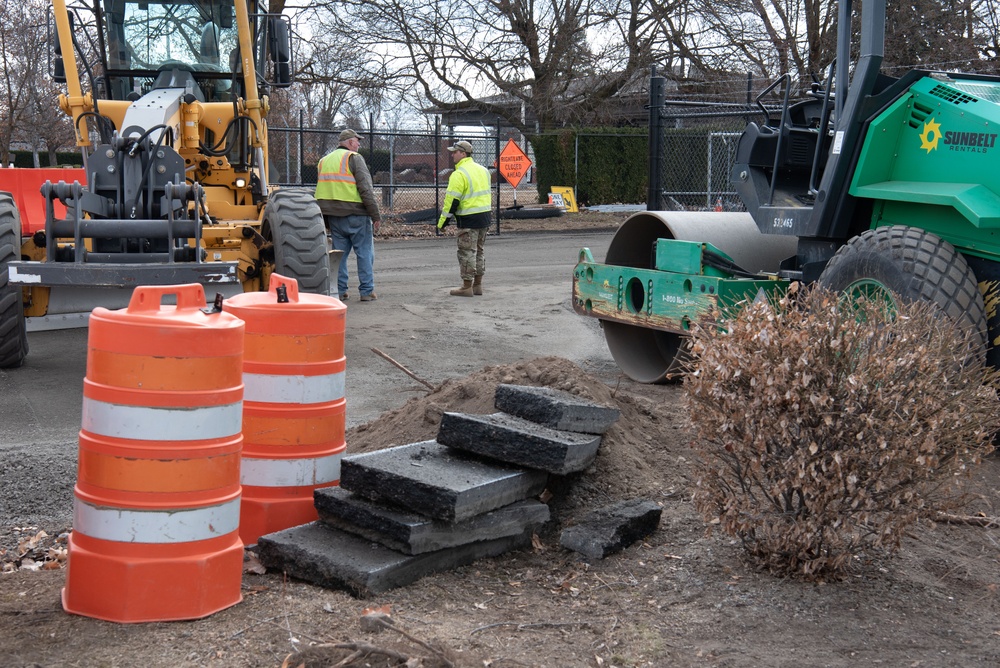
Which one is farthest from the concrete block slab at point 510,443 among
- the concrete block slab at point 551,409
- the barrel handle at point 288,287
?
the barrel handle at point 288,287

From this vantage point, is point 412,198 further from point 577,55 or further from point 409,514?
point 409,514

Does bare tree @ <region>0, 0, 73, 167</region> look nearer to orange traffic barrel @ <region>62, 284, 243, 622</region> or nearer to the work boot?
the work boot

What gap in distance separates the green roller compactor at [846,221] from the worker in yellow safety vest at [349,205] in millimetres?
4238

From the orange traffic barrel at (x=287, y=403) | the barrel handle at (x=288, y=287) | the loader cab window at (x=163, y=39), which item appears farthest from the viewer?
the loader cab window at (x=163, y=39)

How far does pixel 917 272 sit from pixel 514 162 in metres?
19.3

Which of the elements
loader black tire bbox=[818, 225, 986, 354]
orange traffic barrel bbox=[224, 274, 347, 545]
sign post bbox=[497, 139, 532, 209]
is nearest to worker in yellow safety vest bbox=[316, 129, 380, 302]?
loader black tire bbox=[818, 225, 986, 354]

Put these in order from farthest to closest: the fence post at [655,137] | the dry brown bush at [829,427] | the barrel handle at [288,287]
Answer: the fence post at [655,137] → the barrel handle at [288,287] → the dry brown bush at [829,427]

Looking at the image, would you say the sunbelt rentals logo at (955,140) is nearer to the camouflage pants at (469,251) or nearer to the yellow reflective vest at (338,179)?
the camouflage pants at (469,251)

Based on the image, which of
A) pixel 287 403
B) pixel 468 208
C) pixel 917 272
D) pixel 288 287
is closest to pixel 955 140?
pixel 917 272

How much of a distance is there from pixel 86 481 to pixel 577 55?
27.6m

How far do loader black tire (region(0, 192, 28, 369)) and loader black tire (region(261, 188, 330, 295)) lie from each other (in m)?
2.01

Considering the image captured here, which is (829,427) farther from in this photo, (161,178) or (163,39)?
(163,39)

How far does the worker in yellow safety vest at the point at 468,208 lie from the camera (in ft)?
43.3

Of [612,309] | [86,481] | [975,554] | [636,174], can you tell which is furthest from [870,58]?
[636,174]
